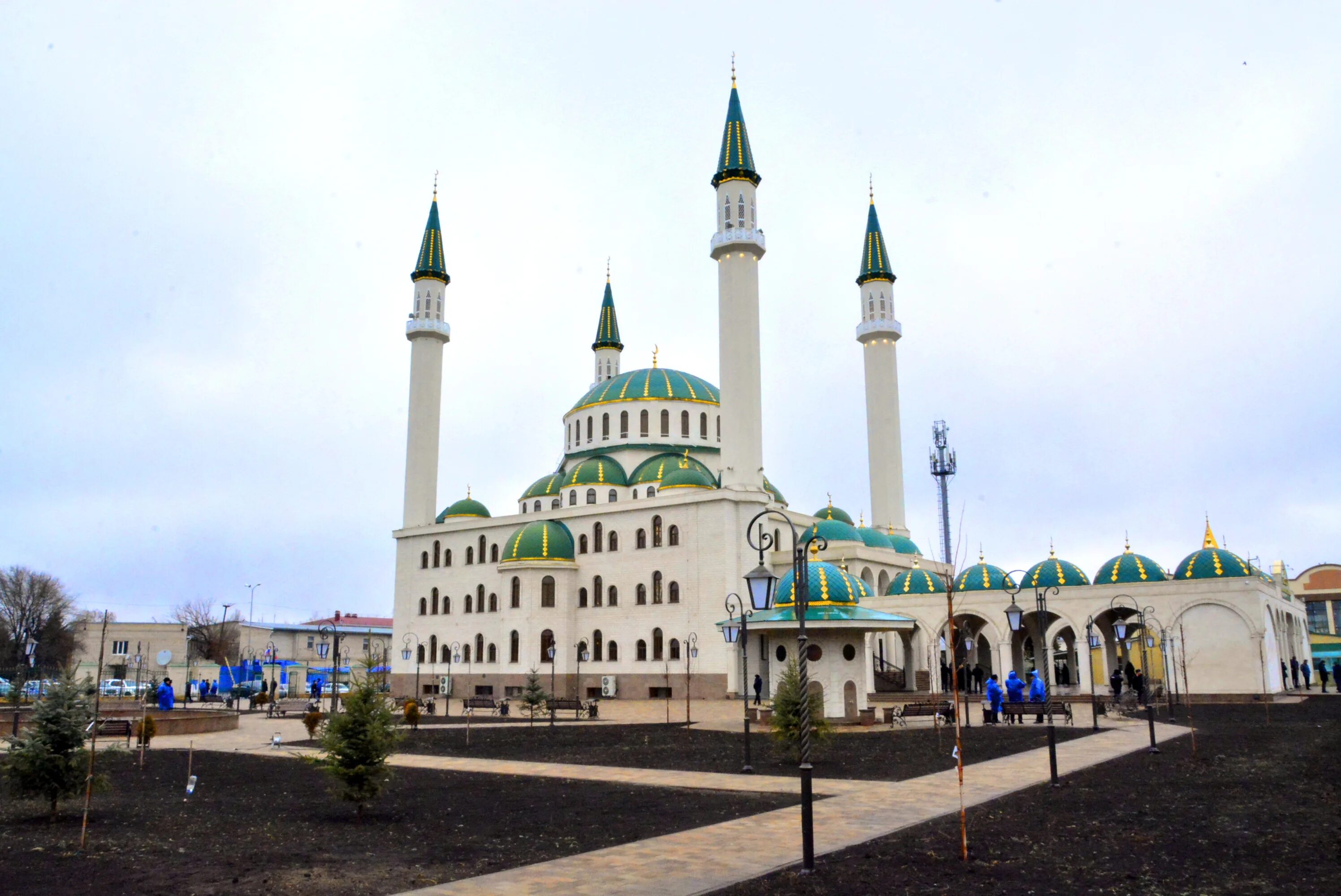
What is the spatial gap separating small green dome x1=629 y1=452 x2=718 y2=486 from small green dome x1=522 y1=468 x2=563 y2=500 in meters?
4.96

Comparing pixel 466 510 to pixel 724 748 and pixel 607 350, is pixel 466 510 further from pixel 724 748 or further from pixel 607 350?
pixel 724 748

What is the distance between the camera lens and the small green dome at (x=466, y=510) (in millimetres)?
55719

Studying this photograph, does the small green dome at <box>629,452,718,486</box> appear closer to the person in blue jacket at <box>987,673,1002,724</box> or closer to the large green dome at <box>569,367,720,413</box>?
the large green dome at <box>569,367,720,413</box>

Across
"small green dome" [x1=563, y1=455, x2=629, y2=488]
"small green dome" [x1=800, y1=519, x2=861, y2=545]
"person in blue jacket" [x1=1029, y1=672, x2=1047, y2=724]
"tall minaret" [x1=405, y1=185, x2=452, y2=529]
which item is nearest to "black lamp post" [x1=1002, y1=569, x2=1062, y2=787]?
"person in blue jacket" [x1=1029, y1=672, x2=1047, y2=724]

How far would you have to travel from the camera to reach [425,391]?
54.9m

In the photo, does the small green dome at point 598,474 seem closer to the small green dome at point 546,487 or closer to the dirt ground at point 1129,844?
the small green dome at point 546,487

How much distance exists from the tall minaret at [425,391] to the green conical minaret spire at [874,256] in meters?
23.2

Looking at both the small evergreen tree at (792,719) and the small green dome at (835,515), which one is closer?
the small evergreen tree at (792,719)

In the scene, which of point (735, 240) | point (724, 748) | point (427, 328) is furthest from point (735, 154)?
point (724, 748)

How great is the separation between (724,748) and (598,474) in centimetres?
3126

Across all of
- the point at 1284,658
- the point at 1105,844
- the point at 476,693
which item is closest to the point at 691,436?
the point at 476,693

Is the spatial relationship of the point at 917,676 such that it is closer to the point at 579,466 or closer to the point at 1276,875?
the point at 579,466

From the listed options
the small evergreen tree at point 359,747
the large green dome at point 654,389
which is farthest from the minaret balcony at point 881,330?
the small evergreen tree at point 359,747

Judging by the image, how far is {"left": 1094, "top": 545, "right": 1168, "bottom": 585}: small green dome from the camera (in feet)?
129
